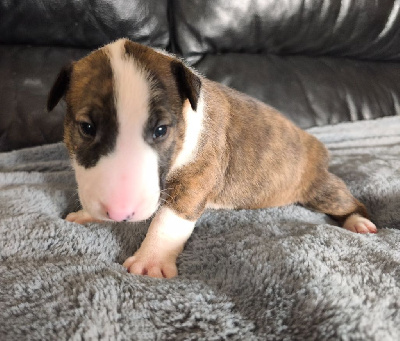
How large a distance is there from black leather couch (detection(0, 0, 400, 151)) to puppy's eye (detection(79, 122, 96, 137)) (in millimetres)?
1246

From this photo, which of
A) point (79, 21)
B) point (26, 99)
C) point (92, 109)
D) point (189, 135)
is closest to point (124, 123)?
point (92, 109)

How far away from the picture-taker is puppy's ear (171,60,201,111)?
1.34 meters

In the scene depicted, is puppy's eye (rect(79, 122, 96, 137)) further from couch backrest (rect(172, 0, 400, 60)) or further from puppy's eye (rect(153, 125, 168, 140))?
couch backrest (rect(172, 0, 400, 60))

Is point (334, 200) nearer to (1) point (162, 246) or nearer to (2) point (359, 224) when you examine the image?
(2) point (359, 224)

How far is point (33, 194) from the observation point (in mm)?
1673

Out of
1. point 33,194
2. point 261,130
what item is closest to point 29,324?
point 33,194

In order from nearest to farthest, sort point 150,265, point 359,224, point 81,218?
point 150,265 < point 81,218 < point 359,224

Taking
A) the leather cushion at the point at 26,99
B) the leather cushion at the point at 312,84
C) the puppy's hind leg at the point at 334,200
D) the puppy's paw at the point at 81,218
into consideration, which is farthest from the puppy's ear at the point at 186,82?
the leather cushion at the point at 312,84

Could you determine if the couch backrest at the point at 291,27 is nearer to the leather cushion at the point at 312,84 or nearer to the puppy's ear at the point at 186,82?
the leather cushion at the point at 312,84

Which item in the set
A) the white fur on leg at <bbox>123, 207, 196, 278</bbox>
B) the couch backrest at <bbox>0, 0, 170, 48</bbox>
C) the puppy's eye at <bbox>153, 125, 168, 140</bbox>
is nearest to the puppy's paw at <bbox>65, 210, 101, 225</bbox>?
the white fur on leg at <bbox>123, 207, 196, 278</bbox>

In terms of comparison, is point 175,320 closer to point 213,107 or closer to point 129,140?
point 129,140

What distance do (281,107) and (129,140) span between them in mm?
1923

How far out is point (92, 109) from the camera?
1.18 meters

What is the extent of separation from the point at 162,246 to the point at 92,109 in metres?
0.52
